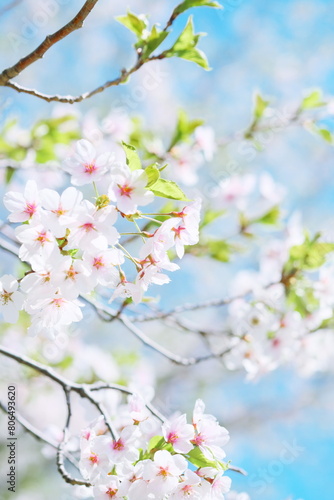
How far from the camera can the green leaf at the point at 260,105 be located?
1649 mm

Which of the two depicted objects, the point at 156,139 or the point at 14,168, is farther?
the point at 156,139

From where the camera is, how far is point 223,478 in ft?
2.61

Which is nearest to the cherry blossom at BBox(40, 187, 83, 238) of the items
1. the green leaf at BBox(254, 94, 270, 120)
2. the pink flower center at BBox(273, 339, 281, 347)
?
the pink flower center at BBox(273, 339, 281, 347)

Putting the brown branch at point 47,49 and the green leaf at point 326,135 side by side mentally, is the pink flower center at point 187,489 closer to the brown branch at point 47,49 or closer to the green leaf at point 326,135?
the brown branch at point 47,49

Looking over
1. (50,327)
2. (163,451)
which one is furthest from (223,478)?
(50,327)

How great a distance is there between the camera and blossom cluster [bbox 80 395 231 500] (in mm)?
764

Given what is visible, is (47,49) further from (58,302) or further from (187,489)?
(187,489)

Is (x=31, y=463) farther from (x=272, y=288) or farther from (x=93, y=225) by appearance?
(x=93, y=225)

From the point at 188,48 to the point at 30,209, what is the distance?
454 mm

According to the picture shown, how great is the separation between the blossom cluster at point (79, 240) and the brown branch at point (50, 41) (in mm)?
174

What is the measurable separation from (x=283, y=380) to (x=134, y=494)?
3.98 m

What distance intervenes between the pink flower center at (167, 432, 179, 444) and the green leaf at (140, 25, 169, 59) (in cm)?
63

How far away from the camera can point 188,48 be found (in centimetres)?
Result: 101

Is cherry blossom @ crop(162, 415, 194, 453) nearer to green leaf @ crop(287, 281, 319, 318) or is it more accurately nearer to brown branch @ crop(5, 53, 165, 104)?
brown branch @ crop(5, 53, 165, 104)
